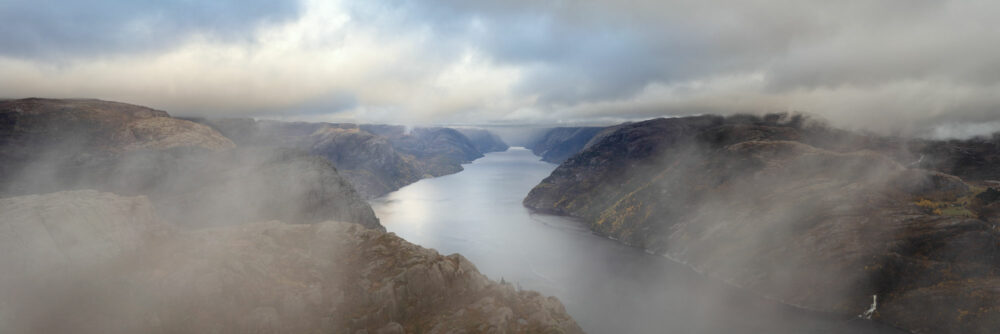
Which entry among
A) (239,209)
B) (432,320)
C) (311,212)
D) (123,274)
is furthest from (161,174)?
(432,320)

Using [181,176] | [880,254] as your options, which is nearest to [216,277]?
[181,176]

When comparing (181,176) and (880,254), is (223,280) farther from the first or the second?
(880,254)

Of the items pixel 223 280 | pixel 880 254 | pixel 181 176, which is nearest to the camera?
pixel 223 280

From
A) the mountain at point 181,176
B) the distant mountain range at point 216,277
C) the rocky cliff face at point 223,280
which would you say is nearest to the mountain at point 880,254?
the distant mountain range at point 216,277

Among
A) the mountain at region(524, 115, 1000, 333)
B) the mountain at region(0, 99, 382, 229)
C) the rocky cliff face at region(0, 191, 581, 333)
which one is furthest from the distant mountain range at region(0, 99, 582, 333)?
the mountain at region(524, 115, 1000, 333)

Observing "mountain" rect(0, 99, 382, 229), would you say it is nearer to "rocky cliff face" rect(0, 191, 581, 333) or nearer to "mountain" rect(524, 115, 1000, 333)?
"rocky cliff face" rect(0, 191, 581, 333)

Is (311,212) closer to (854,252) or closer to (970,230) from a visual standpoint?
(854,252)

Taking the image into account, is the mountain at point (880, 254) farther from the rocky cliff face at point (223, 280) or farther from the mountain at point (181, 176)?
the mountain at point (181, 176)
